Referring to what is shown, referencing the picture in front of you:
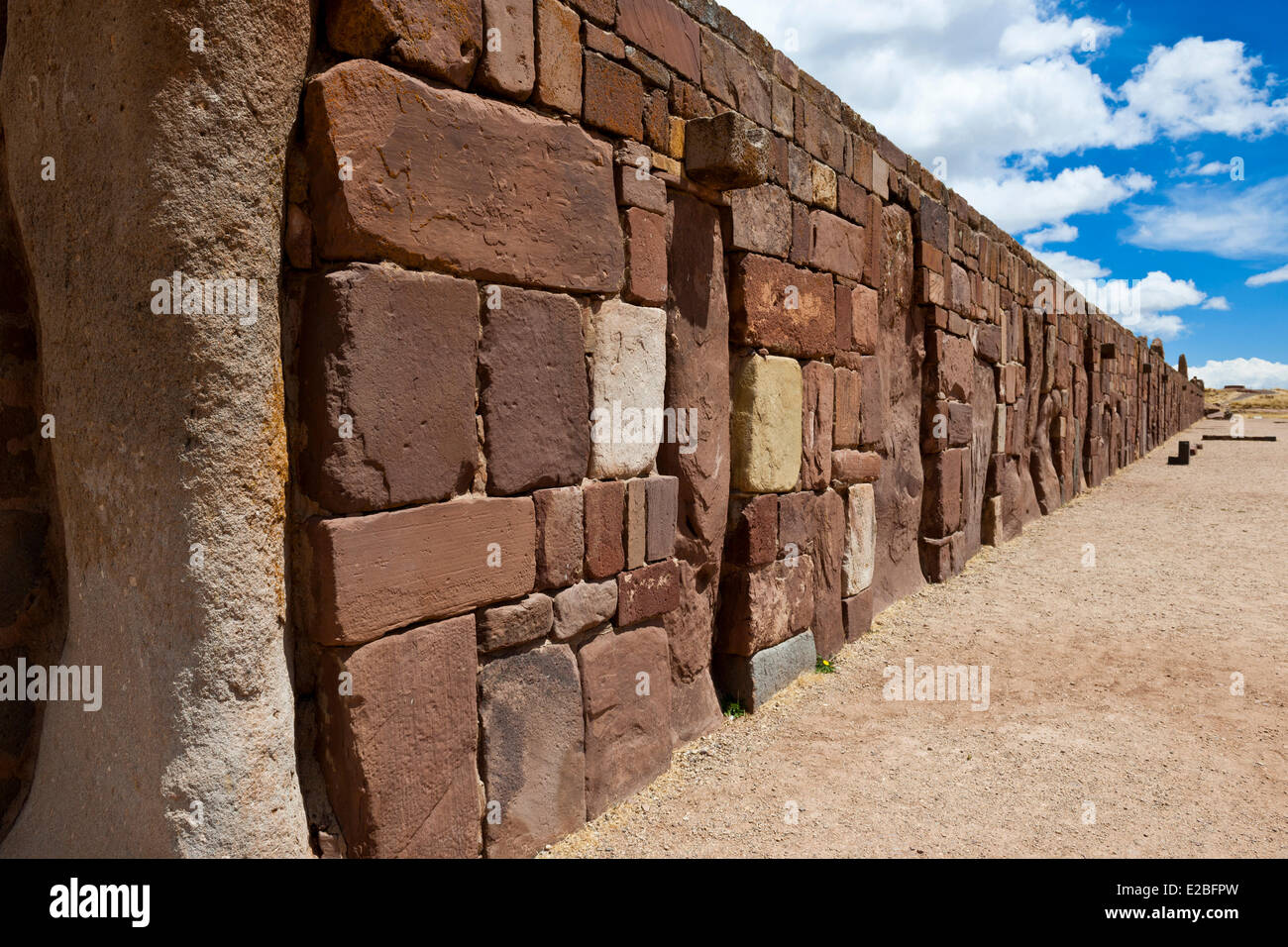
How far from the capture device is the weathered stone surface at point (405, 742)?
224 centimetres

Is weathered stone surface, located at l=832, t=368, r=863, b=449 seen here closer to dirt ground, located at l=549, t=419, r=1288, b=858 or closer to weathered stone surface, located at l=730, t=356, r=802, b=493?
weathered stone surface, located at l=730, t=356, r=802, b=493

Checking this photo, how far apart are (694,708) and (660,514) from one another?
96cm

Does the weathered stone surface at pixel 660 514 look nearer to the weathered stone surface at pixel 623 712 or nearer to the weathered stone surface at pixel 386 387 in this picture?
the weathered stone surface at pixel 623 712

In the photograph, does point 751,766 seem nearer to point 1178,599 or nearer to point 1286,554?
point 1178,599

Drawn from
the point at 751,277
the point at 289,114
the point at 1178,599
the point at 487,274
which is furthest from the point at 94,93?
the point at 1178,599

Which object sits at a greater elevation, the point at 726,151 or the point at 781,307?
the point at 726,151

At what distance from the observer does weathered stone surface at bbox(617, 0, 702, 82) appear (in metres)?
3.26

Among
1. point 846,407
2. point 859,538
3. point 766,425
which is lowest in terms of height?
point 859,538

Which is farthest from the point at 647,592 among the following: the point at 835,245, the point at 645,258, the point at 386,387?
the point at 835,245

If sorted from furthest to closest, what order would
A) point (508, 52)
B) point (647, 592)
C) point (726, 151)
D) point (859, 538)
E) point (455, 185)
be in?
point (859, 538), point (726, 151), point (647, 592), point (508, 52), point (455, 185)

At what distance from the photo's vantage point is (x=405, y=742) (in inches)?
92.6

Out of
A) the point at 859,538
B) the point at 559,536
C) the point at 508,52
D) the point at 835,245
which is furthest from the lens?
the point at 859,538

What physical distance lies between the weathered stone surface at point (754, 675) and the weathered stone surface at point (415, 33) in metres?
2.76

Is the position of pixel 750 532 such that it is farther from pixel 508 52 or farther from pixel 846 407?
pixel 508 52
